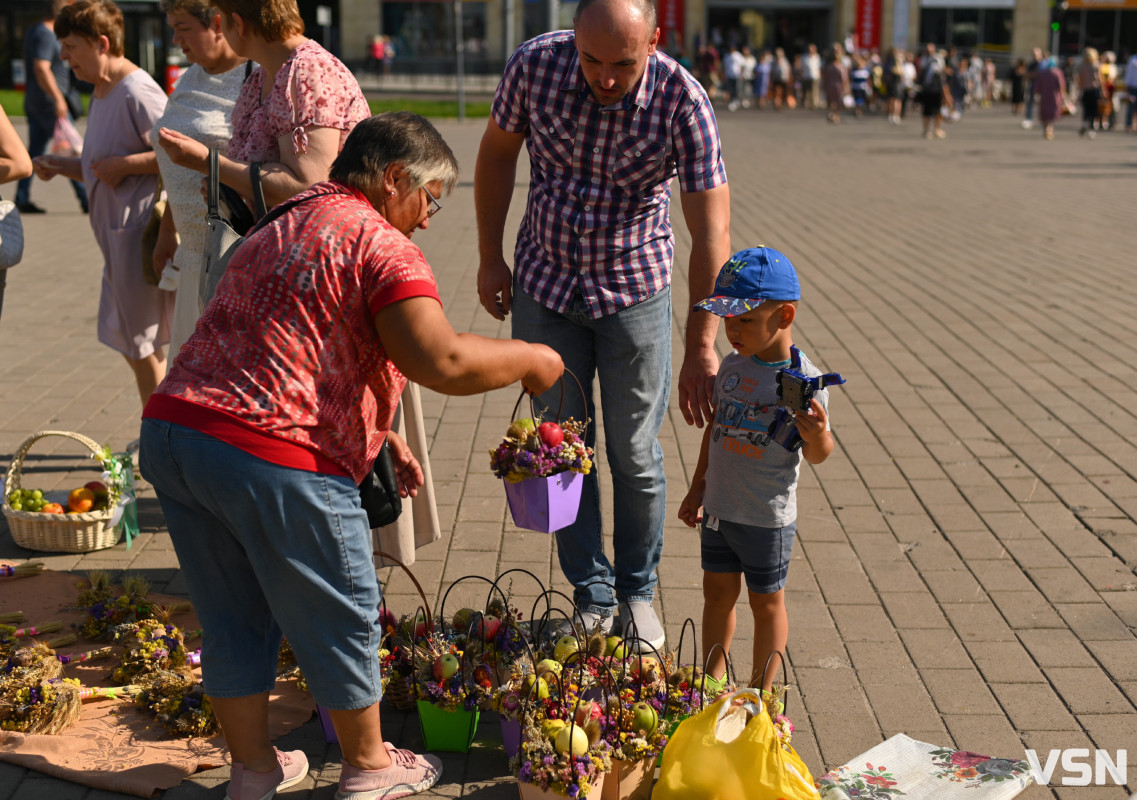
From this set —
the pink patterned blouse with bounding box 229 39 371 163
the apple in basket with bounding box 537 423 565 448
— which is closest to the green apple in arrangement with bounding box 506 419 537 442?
the apple in basket with bounding box 537 423 565 448

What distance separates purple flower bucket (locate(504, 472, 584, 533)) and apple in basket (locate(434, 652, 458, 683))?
384 millimetres

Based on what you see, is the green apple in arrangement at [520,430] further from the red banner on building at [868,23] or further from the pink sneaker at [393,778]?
the red banner on building at [868,23]

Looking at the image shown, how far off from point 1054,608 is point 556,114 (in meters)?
2.28

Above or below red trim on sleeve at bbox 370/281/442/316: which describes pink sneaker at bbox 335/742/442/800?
below

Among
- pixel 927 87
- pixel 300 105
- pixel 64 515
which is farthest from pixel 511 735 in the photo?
pixel 927 87

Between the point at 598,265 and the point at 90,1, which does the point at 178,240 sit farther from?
the point at 598,265

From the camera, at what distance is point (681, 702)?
2.82m

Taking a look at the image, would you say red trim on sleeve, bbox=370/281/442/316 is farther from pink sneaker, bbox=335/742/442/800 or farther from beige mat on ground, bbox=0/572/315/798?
beige mat on ground, bbox=0/572/315/798

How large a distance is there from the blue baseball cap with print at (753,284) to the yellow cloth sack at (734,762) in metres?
Answer: 0.92

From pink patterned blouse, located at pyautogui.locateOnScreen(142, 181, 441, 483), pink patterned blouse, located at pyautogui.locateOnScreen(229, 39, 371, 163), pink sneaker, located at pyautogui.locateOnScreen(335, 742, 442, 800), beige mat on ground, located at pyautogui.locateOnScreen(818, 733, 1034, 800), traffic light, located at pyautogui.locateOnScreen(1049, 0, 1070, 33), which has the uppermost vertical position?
traffic light, located at pyautogui.locateOnScreen(1049, 0, 1070, 33)

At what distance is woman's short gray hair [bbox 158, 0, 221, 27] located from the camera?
392 cm

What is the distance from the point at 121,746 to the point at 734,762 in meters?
1.64

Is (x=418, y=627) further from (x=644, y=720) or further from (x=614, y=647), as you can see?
(x=644, y=720)

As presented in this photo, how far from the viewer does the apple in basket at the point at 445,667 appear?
2941mm
